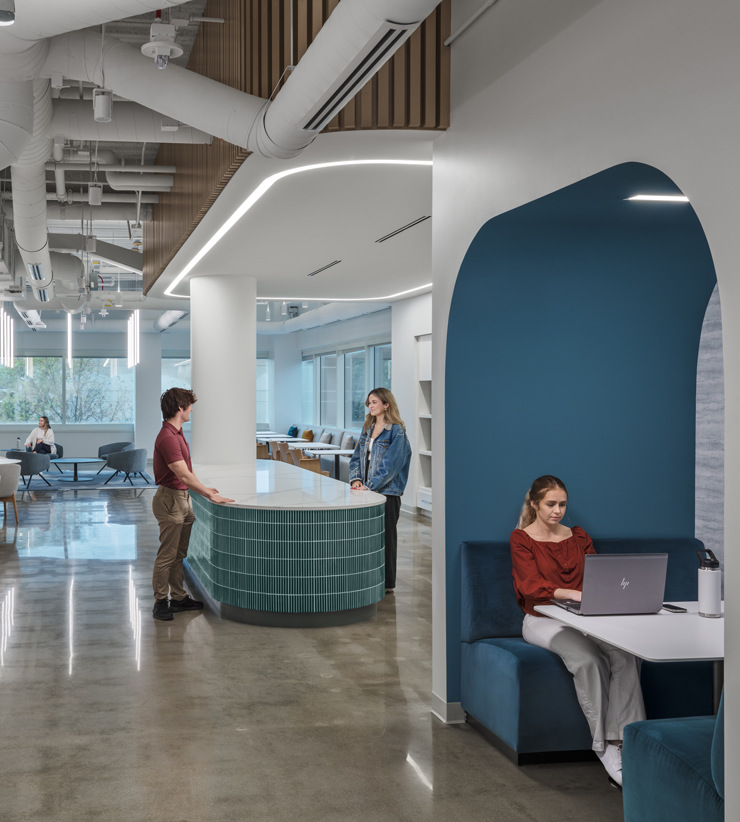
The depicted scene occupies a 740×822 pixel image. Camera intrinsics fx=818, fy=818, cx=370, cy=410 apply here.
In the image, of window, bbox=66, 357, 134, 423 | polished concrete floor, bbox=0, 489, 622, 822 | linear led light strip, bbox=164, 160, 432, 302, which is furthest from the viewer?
window, bbox=66, 357, 134, 423

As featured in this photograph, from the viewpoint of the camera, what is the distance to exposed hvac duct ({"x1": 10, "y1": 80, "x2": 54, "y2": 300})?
5.10 m

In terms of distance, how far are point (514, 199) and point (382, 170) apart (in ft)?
4.58

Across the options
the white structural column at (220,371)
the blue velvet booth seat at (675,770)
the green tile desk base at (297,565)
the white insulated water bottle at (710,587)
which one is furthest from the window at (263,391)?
the blue velvet booth seat at (675,770)

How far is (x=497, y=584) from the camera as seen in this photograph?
4.05 metres

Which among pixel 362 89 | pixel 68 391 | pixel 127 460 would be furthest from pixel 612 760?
pixel 68 391

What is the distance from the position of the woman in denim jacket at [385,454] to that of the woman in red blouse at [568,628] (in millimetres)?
2534

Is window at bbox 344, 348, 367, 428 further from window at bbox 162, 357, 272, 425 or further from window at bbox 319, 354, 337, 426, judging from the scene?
window at bbox 162, 357, 272, 425

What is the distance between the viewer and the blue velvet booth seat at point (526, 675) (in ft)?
11.7

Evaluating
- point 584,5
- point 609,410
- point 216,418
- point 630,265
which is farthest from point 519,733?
point 216,418

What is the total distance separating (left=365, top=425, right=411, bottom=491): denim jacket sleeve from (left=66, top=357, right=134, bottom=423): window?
1520cm

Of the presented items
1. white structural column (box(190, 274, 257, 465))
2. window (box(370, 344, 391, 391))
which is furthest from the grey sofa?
white structural column (box(190, 274, 257, 465))

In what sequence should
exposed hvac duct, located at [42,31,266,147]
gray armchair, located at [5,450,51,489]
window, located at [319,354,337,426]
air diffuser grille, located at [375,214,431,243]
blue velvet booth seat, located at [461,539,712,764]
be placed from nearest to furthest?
blue velvet booth seat, located at [461,539,712,764]
exposed hvac duct, located at [42,31,266,147]
air diffuser grille, located at [375,214,431,243]
gray armchair, located at [5,450,51,489]
window, located at [319,354,337,426]

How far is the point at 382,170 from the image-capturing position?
4.74 m

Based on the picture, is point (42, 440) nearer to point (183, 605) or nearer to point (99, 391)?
point (99, 391)
